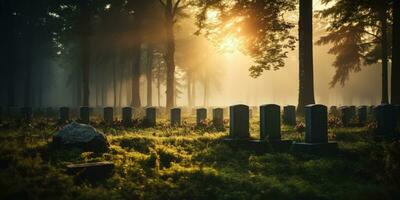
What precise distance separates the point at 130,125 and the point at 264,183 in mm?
11088

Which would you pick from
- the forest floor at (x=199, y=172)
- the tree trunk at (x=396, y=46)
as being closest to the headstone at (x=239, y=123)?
the forest floor at (x=199, y=172)

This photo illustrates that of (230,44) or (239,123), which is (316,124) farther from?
(230,44)

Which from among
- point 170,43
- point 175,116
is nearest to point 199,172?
point 175,116

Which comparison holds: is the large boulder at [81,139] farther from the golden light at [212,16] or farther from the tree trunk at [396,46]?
the tree trunk at [396,46]

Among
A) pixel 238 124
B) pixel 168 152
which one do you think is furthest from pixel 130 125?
pixel 168 152

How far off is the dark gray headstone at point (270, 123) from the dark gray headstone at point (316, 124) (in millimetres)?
1003

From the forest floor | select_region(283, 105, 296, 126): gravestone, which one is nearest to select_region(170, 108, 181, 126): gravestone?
→ select_region(283, 105, 296, 126): gravestone

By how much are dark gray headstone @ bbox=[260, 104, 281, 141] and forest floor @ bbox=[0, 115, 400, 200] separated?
803 millimetres

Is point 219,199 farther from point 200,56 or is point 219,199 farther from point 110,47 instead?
point 200,56

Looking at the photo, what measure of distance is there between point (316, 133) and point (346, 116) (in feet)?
25.6

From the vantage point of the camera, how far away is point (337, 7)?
23.5 metres

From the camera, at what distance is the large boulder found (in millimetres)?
11859

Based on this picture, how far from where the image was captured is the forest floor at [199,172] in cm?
913

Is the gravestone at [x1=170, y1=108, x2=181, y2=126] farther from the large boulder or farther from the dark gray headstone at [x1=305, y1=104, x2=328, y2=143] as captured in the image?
the large boulder
